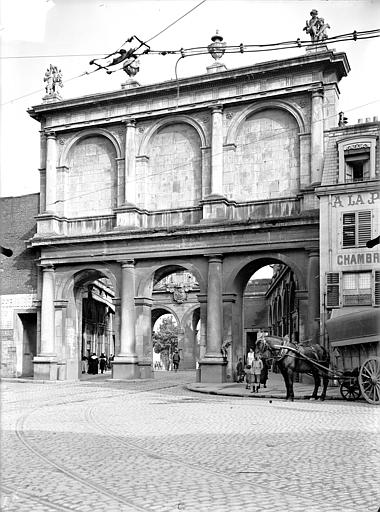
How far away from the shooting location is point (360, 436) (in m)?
12.2

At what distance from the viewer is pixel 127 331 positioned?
31.2m

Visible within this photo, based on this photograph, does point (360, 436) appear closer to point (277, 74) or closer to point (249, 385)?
point (249, 385)

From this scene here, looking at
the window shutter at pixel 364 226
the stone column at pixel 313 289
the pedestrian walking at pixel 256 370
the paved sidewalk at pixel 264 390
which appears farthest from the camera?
the stone column at pixel 313 289

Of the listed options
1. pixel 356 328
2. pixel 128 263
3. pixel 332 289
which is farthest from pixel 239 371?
pixel 356 328

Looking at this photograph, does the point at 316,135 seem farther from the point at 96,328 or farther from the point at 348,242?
the point at 96,328

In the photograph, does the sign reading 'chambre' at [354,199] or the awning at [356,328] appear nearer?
the awning at [356,328]

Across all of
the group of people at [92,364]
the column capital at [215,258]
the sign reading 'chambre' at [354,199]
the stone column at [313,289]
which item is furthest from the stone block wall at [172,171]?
the group of people at [92,364]

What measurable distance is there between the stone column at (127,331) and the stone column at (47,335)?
3.15m

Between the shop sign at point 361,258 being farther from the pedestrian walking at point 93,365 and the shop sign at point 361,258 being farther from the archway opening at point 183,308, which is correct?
the archway opening at point 183,308

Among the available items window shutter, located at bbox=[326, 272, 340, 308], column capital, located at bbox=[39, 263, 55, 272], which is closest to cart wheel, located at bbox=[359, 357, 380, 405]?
window shutter, located at bbox=[326, 272, 340, 308]

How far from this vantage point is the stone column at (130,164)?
31828mm

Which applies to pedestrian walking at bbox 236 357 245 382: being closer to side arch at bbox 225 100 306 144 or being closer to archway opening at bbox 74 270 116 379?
side arch at bbox 225 100 306 144

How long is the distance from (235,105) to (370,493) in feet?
81.4

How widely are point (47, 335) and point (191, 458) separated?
23.8 metres
